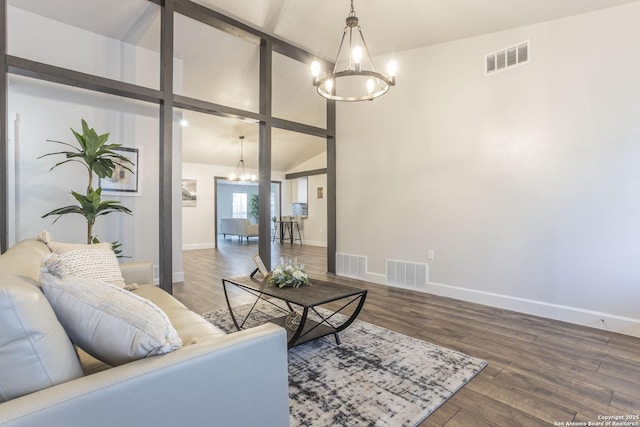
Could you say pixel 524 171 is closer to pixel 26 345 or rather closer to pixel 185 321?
pixel 185 321

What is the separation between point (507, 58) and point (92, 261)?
167 inches

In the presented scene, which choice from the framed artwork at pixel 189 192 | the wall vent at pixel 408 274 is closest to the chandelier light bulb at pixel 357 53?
the wall vent at pixel 408 274

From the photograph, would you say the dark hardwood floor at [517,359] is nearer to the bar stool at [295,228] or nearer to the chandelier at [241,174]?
the chandelier at [241,174]

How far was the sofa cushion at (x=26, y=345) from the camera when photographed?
0.80 m

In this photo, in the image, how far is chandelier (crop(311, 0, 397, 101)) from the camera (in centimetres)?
260

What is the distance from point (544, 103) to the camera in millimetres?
3170

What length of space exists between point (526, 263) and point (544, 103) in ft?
5.33

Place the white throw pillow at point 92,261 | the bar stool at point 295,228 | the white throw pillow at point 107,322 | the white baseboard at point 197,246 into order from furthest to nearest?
the bar stool at point 295,228, the white baseboard at point 197,246, the white throw pillow at point 92,261, the white throw pillow at point 107,322

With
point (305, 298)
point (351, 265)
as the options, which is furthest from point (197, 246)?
point (305, 298)

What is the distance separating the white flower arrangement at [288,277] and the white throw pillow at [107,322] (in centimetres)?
151

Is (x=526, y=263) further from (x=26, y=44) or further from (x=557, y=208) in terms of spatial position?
(x=26, y=44)

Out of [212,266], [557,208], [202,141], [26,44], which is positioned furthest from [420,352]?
[202,141]

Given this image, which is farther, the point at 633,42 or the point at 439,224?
the point at 439,224

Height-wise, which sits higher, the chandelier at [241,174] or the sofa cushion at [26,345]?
the chandelier at [241,174]
